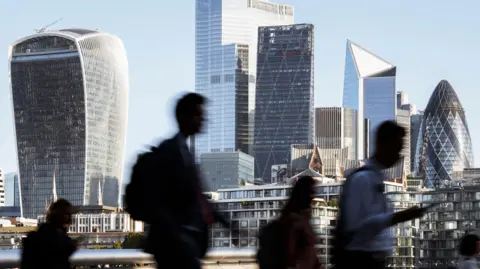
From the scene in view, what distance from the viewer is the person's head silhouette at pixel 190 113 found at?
9.30 m

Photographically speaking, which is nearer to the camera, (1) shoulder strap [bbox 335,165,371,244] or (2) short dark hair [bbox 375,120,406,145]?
(1) shoulder strap [bbox 335,165,371,244]

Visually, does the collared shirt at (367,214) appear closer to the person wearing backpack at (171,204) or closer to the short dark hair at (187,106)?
the person wearing backpack at (171,204)

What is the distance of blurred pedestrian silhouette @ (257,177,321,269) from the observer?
10273 millimetres

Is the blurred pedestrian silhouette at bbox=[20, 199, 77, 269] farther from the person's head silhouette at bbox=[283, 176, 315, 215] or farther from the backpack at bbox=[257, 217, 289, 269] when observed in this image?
the person's head silhouette at bbox=[283, 176, 315, 215]

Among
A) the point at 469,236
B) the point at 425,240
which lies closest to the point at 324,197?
the point at 425,240

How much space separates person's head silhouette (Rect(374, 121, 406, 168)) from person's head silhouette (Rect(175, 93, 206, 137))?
1.37 meters

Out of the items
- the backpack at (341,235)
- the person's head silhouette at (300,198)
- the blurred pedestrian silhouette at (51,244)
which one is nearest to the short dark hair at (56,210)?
the blurred pedestrian silhouette at (51,244)

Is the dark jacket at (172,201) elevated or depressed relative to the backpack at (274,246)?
elevated

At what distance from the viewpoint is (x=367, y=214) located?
9.57 m

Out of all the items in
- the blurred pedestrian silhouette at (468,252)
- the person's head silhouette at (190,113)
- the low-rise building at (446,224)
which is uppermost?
the person's head silhouette at (190,113)

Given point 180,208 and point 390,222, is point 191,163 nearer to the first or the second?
point 180,208

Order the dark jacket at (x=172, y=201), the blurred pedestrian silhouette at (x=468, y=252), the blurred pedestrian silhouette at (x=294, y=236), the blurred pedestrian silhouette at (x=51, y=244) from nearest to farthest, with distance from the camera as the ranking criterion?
the dark jacket at (x=172, y=201)
the blurred pedestrian silhouette at (x=294, y=236)
the blurred pedestrian silhouette at (x=51, y=244)
the blurred pedestrian silhouette at (x=468, y=252)

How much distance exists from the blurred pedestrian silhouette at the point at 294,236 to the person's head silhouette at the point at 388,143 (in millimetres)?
738

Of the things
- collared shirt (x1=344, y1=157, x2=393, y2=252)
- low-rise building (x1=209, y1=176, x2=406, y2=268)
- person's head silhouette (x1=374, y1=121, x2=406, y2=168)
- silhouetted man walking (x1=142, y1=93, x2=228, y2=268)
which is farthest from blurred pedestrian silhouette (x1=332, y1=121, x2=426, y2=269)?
low-rise building (x1=209, y1=176, x2=406, y2=268)
